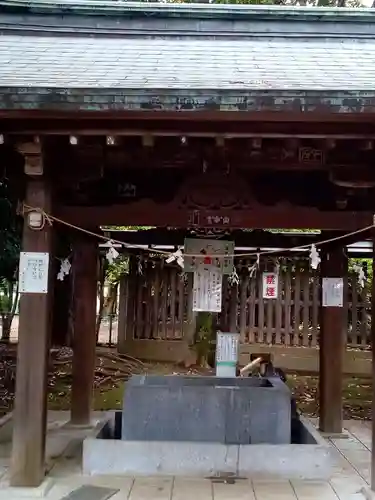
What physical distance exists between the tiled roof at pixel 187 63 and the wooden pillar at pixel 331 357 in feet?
7.44

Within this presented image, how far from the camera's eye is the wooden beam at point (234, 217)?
4.77 m

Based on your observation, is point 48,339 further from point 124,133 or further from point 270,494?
point 270,494

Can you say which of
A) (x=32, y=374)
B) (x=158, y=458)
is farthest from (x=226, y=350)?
(x=32, y=374)

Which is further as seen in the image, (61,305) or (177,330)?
(61,305)

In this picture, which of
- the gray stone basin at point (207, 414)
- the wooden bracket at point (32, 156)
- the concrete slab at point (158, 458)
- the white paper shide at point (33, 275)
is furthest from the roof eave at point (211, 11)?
the concrete slab at point (158, 458)

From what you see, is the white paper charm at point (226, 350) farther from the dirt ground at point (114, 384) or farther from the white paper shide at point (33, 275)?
the dirt ground at point (114, 384)

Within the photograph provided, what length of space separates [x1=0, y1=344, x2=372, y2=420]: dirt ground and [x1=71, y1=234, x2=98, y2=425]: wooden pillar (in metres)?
1.54

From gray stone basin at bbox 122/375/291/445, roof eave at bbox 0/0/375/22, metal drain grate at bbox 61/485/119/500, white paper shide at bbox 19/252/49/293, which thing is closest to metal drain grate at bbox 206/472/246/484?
gray stone basin at bbox 122/375/291/445

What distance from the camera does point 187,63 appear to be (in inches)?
213

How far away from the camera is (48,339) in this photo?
465 centimetres

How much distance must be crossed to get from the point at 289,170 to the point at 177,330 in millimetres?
7295

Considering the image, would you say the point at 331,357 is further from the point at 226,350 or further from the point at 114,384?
the point at 114,384

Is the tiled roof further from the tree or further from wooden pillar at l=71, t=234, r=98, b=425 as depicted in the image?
the tree

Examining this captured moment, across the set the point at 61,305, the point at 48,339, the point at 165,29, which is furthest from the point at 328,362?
the point at 61,305
